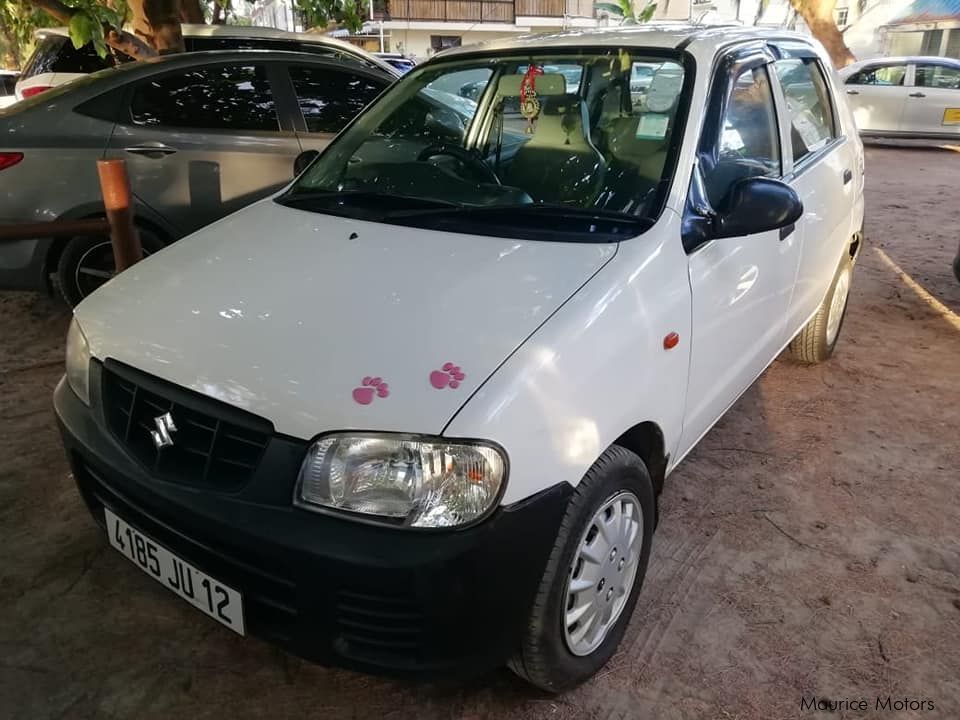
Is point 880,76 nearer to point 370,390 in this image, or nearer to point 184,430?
point 370,390

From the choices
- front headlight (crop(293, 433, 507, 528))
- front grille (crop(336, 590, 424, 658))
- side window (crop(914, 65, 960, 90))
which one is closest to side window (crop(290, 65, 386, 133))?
front headlight (crop(293, 433, 507, 528))

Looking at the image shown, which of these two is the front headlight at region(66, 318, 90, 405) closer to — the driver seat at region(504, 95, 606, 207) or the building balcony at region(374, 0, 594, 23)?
the driver seat at region(504, 95, 606, 207)

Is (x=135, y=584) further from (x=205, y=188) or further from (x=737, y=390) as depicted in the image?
(x=205, y=188)

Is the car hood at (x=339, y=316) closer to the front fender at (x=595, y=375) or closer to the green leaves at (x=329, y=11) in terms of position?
the front fender at (x=595, y=375)

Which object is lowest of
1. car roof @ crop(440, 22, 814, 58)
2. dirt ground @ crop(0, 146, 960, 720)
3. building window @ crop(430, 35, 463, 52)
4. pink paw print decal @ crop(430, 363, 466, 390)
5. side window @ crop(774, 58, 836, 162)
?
dirt ground @ crop(0, 146, 960, 720)

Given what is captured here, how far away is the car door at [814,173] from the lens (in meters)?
3.16

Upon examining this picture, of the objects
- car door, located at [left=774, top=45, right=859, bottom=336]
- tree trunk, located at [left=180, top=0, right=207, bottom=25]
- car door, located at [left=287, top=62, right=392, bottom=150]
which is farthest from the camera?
tree trunk, located at [left=180, top=0, right=207, bottom=25]

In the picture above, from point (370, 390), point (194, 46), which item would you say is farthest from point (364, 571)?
point (194, 46)

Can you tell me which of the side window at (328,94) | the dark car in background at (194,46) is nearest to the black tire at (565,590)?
the side window at (328,94)

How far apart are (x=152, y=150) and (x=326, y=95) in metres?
1.20

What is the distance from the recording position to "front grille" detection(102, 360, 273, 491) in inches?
68.1

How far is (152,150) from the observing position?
14.5 ft

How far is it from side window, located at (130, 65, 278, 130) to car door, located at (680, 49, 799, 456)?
314 centimetres

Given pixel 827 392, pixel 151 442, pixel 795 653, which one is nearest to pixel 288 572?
pixel 151 442
